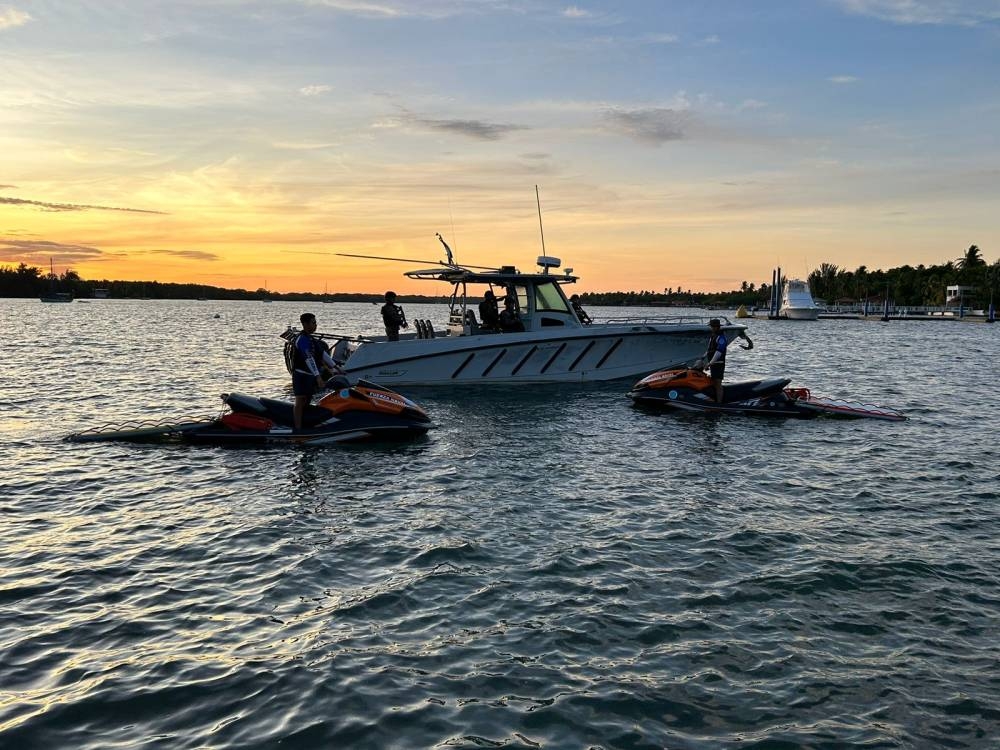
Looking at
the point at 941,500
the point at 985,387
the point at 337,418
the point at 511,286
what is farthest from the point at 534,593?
the point at 985,387

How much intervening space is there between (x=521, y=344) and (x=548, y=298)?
1794 millimetres

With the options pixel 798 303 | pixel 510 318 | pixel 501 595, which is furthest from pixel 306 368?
pixel 798 303

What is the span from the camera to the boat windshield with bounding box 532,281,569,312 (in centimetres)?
2133

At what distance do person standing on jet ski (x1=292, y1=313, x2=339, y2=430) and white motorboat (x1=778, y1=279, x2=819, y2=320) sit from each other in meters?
103

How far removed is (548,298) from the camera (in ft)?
70.1

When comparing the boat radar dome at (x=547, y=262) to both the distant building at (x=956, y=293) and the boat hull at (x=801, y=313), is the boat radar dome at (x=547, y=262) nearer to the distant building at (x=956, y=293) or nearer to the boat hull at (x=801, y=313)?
the boat hull at (x=801, y=313)

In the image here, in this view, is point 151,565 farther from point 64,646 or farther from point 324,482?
point 324,482

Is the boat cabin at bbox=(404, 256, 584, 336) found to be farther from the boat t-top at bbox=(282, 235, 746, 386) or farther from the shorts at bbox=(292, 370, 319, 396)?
the shorts at bbox=(292, 370, 319, 396)

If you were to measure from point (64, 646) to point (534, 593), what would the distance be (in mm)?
3735

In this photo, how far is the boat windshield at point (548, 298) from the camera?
70.0 ft

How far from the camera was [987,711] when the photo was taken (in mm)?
4805

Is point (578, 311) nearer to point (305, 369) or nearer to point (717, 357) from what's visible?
point (717, 357)

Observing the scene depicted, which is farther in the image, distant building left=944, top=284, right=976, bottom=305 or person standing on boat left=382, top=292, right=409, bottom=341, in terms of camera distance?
distant building left=944, top=284, right=976, bottom=305

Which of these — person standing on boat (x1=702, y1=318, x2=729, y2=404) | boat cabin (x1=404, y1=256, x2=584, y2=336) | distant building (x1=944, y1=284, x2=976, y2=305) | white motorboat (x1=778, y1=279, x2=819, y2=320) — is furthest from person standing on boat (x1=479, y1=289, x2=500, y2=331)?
distant building (x1=944, y1=284, x2=976, y2=305)
